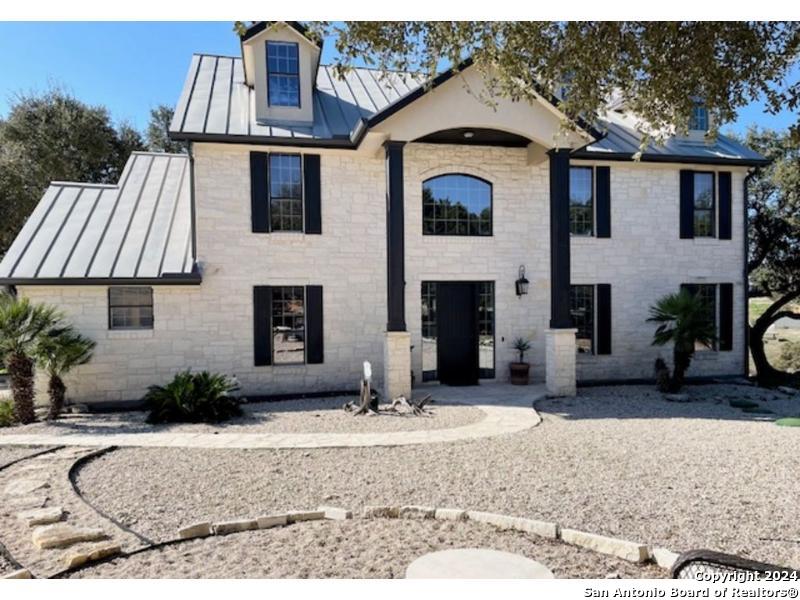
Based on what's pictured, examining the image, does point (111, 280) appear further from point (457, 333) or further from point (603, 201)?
point (603, 201)

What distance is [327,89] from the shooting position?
13508mm

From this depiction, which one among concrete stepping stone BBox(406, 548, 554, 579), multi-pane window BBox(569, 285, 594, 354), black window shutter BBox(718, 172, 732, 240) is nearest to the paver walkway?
concrete stepping stone BBox(406, 548, 554, 579)

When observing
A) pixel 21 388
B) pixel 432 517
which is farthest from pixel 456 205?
pixel 21 388

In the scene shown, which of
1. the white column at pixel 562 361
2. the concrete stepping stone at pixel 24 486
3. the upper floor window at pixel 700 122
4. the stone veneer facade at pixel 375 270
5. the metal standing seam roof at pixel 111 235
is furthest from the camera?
the upper floor window at pixel 700 122

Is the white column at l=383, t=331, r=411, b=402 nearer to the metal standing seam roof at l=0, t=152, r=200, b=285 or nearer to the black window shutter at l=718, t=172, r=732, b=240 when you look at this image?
the metal standing seam roof at l=0, t=152, r=200, b=285

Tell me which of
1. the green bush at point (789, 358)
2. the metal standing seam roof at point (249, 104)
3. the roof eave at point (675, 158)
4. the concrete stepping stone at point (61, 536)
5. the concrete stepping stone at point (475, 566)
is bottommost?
the green bush at point (789, 358)

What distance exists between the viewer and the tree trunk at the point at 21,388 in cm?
889

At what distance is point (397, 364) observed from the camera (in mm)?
10391

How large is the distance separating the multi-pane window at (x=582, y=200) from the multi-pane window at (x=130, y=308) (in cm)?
1011

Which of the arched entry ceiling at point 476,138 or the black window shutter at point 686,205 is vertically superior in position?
the arched entry ceiling at point 476,138

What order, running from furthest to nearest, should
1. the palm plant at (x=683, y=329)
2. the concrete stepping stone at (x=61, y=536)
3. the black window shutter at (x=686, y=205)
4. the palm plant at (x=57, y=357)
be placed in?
the black window shutter at (x=686, y=205), the palm plant at (x=683, y=329), the palm plant at (x=57, y=357), the concrete stepping stone at (x=61, y=536)

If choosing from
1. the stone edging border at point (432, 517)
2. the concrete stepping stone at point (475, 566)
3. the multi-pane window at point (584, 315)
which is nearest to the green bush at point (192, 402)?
the stone edging border at point (432, 517)

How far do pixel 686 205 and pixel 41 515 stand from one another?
14.4 meters

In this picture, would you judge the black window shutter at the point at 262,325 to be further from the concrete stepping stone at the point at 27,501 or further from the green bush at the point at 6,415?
the concrete stepping stone at the point at 27,501
